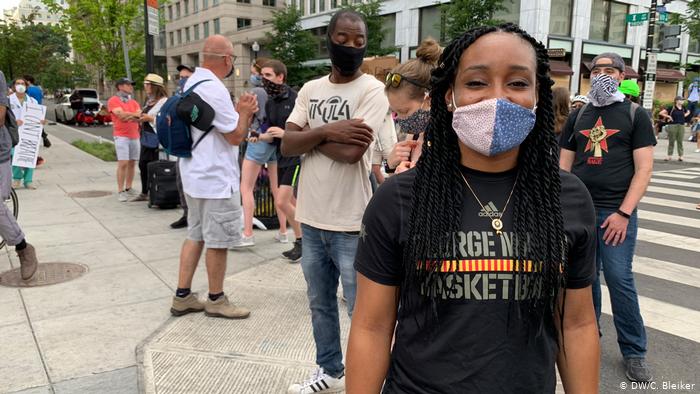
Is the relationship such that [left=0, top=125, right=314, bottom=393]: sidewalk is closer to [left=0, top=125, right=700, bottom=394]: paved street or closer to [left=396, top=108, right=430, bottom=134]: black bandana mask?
[left=0, top=125, right=700, bottom=394]: paved street

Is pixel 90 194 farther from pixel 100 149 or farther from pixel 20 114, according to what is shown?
pixel 100 149

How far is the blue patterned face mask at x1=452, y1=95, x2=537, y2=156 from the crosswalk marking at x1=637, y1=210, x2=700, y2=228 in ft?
25.8

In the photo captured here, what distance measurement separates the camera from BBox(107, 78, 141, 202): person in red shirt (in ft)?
27.7

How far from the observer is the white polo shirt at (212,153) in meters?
3.96

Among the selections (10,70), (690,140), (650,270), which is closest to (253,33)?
(10,70)

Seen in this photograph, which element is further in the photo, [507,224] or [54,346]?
[54,346]

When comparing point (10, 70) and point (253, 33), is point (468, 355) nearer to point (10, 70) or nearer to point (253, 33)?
point (10, 70)

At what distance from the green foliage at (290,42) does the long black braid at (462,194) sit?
34.2 meters

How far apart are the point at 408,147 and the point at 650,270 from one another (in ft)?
14.6

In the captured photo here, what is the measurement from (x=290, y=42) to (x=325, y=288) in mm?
34433

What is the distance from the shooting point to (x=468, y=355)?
1.49m

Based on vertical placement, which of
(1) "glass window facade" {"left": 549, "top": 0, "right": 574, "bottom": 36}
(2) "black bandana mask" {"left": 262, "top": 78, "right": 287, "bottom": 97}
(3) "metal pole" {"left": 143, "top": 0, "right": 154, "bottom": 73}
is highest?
(1) "glass window facade" {"left": 549, "top": 0, "right": 574, "bottom": 36}

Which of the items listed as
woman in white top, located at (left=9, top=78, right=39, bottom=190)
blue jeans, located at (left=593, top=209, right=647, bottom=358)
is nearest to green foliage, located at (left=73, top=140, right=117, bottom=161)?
woman in white top, located at (left=9, top=78, right=39, bottom=190)

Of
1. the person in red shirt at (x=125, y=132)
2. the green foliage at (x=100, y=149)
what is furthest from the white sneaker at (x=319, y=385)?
the green foliage at (x=100, y=149)
